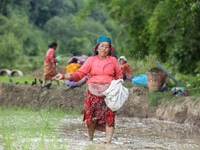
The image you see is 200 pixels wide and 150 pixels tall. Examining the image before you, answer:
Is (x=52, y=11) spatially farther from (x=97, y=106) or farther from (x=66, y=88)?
(x=97, y=106)

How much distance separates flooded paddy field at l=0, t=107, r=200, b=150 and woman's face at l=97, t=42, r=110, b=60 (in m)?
1.39

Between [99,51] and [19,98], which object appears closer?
[99,51]

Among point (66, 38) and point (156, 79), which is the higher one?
point (66, 38)

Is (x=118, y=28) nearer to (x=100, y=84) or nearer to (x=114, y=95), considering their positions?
(x=100, y=84)

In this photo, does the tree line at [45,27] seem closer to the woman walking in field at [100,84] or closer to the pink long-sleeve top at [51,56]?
the pink long-sleeve top at [51,56]

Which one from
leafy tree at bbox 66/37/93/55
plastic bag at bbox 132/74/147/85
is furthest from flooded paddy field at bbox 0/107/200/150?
leafy tree at bbox 66/37/93/55

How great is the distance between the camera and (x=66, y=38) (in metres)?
70.0

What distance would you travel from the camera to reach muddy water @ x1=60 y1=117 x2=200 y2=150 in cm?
448

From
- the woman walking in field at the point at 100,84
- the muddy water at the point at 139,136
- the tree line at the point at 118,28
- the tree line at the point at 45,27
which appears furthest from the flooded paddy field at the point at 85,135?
the tree line at the point at 45,27

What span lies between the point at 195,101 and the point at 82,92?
3452 mm

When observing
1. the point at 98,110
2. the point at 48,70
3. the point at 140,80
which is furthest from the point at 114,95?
the point at 48,70

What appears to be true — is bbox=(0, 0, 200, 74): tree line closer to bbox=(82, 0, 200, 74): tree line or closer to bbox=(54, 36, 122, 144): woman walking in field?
bbox=(82, 0, 200, 74): tree line

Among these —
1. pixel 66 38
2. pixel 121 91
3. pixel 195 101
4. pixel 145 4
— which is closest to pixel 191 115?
pixel 195 101

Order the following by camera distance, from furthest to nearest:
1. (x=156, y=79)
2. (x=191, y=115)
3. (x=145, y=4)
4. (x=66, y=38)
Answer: (x=66, y=38) → (x=145, y=4) → (x=156, y=79) → (x=191, y=115)
